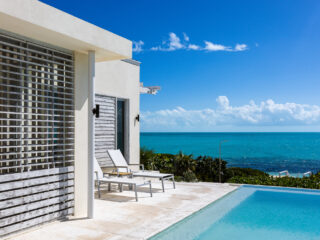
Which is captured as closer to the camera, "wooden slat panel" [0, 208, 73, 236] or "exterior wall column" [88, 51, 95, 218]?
"wooden slat panel" [0, 208, 73, 236]

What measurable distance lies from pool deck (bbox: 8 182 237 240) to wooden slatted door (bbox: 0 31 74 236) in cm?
39

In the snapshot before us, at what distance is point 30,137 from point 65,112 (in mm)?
864

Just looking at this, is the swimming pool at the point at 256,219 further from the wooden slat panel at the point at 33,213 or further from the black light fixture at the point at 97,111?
the black light fixture at the point at 97,111

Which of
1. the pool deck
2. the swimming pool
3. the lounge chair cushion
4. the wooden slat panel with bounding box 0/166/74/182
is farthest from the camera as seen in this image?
the lounge chair cushion

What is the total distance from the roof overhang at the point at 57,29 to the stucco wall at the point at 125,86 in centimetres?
388

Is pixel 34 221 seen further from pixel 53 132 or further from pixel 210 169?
pixel 210 169

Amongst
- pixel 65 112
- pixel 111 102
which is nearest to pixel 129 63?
pixel 111 102

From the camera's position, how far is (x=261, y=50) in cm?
5416

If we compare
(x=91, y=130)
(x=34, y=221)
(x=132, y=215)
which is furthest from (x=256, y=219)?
(x=34, y=221)

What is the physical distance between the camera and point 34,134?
586cm

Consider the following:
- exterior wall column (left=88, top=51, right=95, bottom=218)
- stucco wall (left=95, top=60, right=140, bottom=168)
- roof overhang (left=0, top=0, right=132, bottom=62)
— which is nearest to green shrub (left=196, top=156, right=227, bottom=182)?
stucco wall (left=95, top=60, right=140, bottom=168)

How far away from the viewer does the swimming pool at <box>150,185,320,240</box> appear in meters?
6.10

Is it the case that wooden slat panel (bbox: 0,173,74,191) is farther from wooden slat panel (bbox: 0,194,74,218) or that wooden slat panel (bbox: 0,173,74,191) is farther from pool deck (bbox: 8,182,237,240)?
pool deck (bbox: 8,182,237,240)

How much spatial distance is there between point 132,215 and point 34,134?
2447 mm
